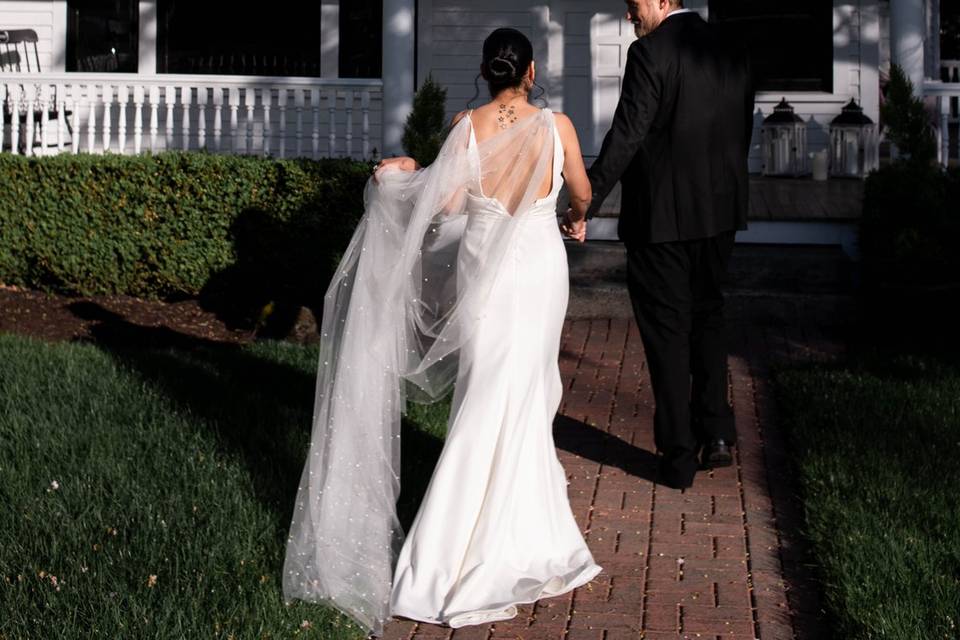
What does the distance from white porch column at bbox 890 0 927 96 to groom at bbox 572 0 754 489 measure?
546 centimetres

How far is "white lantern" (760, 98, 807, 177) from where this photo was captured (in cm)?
1376

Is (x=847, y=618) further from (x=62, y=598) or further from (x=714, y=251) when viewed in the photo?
(x=62, y=598)

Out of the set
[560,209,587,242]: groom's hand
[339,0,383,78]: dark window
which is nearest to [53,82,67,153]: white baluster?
[339,0,383,78]: dark window

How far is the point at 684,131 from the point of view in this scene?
6.12 metres

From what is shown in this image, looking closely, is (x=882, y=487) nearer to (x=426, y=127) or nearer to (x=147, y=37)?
(x=426, y=127)

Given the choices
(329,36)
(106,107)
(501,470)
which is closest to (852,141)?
(329,36)

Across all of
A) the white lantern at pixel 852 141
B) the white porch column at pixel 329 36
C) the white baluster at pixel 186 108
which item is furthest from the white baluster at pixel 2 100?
the white lantern at pixel 852 141

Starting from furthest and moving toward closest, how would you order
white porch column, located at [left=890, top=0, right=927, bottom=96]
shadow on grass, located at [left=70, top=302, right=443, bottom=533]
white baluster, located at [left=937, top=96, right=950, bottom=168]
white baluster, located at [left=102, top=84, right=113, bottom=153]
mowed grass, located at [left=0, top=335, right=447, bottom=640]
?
white baluster, located at [left=102, top=84, right=113, bottom=153] < white baluster, located at [left=937, top=96, right=950, bottom=168] < white porch column, located at [left=890, top=0, right=927, bottom=96] < shadow on grass, located at [left=70, top=302, right=443, bottom=533] < mowed grass, located at [left=0, top=335, right=447, bottom=640]

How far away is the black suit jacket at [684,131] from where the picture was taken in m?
5.95

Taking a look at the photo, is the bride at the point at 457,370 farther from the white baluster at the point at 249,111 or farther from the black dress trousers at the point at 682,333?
the white baluster at the point at 249,111

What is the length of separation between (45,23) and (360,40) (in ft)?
11.8

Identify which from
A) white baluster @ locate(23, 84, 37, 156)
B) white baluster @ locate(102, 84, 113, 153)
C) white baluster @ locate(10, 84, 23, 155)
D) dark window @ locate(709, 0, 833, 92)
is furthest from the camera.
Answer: dark window @ locate(709, 0, 833, 92)

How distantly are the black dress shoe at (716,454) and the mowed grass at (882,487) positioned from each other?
0.35 m

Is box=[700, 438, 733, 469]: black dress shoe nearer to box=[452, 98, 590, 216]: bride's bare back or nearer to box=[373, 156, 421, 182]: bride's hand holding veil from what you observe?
box=[452, 98, 590, 216]: bride's bare back
